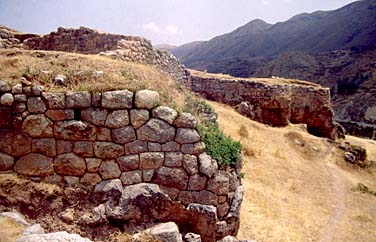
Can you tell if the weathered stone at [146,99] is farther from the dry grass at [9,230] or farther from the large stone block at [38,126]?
the dry grass at [9,230]

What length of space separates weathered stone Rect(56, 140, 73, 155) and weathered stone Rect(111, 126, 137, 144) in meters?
0.77

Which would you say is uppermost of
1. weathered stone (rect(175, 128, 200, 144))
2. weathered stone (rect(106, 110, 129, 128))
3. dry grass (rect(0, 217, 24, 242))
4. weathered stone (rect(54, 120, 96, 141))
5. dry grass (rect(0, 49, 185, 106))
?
dry grass (rect(0, 49, 185, 106))

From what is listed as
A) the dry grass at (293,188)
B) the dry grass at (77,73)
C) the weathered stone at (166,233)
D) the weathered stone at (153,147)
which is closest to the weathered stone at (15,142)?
the dry grass at (77,73)

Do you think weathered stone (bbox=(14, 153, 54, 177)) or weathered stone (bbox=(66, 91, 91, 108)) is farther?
weathered stone (bbox=(66, 91, 91, 108))

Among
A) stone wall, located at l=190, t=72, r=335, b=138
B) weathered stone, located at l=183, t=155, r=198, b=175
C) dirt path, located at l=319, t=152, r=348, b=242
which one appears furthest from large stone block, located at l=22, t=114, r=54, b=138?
stone wall, located at l=190, t=72, r=335, b=138

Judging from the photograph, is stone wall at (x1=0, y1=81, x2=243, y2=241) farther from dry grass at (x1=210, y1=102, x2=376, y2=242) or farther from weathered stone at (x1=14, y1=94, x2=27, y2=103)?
dry grass at (x1=210, y1=102, x2=376, y2=242)

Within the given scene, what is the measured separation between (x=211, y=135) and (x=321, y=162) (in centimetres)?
1166

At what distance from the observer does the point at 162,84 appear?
7809 millimetres

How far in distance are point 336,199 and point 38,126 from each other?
36.2ft

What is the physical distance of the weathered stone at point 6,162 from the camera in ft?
19.5

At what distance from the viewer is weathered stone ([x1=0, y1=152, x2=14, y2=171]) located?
5941 mm

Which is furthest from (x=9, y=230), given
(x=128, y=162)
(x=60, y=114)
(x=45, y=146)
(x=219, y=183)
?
(x=219, y=183)

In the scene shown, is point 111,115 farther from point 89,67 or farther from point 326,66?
point 326,66

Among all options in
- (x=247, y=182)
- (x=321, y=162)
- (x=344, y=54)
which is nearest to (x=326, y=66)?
(x=344, y=54)
